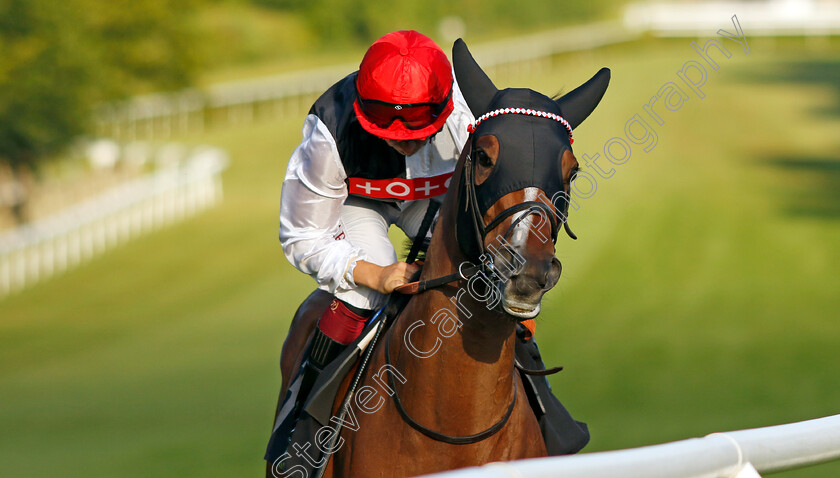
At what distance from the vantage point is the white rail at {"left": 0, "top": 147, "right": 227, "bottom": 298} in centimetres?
1603

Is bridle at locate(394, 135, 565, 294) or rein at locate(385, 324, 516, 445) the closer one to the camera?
bridle at locate(394, 135, 565, 294)

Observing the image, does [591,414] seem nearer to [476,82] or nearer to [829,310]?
[829,310]

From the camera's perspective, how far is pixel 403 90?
2.93 metres

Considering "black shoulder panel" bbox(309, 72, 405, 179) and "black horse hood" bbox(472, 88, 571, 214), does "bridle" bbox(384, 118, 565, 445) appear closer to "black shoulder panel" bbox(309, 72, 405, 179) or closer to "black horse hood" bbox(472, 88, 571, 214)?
"black horse hood" bbox(472, 88, 571, 214)

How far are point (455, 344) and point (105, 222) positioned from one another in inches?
636

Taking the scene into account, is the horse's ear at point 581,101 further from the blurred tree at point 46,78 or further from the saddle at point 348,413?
the blurred tree at point 46,78

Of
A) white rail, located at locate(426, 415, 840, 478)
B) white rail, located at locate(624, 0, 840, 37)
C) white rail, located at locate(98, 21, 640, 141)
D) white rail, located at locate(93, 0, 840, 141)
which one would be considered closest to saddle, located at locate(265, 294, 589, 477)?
white rail, located at locate(426, 415, 840, 478)

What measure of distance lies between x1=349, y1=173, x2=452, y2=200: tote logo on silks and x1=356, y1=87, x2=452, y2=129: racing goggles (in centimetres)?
36

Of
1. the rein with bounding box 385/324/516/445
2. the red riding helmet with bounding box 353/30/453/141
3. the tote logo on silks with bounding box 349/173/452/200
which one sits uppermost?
the red riding helmet with bounding box 353/30/453/141

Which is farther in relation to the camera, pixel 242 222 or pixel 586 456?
pixel 242 222

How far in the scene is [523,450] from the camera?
9.64ft

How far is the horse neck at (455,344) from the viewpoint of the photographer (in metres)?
2.69

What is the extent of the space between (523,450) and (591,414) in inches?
244

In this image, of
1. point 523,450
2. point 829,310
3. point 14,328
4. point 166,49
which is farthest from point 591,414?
point 166,49
